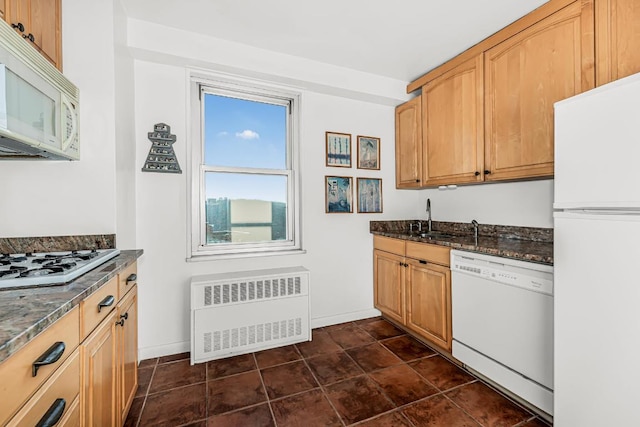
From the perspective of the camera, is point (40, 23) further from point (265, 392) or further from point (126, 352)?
point (265, 392)

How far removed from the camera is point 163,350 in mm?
2355

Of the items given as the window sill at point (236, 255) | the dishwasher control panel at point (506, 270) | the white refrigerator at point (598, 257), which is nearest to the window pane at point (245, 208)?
the window sill at point (236, 255)

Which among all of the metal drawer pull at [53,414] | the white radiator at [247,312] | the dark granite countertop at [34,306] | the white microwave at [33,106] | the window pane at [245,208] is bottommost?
the white radiator at [247,312]

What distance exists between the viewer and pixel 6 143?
1264 mm

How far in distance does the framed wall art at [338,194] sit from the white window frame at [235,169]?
32cm

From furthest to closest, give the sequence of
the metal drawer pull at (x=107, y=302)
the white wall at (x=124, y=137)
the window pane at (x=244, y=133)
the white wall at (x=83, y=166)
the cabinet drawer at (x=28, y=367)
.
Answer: the window pane at (x=244, y=133) < the white wall at (x=124, y=137) < the white wall at (x=83, y=166) < the metal drawer pull at (x=107, y=302) < the cabinet drawer at (x=28, y=367)

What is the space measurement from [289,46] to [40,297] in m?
2.40

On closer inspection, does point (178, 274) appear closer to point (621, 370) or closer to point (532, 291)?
point (532, 291)

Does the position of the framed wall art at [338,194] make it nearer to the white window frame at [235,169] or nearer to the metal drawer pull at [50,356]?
the white window frame at [235,169]

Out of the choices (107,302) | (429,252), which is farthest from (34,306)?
(429,252)

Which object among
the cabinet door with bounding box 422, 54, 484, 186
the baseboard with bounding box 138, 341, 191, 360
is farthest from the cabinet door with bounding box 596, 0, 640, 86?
the baseboard with bounding box 138, 341, 191, 360

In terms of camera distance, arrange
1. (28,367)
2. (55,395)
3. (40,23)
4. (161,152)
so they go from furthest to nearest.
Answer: (161,152) → (40,23) → (55,395) → (28,367)

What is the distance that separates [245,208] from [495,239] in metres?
2.24

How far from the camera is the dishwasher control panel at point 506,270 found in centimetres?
156
